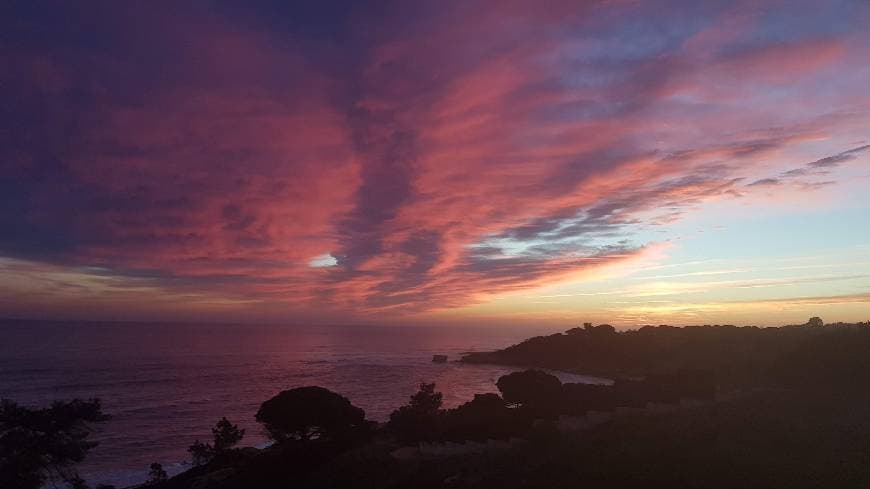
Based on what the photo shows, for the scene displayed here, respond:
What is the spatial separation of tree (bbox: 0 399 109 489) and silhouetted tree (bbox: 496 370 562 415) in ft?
90.1

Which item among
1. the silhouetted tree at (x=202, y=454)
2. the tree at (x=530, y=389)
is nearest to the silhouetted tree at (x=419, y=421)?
the tree at (x=530, y=389)

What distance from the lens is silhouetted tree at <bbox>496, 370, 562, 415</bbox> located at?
132ft

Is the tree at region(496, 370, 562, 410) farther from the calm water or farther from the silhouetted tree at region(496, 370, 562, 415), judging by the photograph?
the calm water

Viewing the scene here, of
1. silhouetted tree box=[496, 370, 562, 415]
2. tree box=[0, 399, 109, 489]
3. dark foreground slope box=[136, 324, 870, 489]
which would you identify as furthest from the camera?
silhouetted tree box=[496, 370, 562, 415]

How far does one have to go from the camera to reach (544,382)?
42.5 meters

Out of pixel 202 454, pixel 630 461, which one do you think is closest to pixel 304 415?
pixel 202 454

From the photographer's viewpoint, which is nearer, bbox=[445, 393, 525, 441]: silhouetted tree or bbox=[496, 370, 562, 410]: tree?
bbox=[445, 393, 525, 441]: silhouetted tree

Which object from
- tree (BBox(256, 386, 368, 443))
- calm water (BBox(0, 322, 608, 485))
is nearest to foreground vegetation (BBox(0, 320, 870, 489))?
tree (BBox(256, 386, 368, 443))

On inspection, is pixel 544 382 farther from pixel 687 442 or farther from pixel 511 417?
pixel 687 442

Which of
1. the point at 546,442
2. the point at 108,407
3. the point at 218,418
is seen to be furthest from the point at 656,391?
the point at 108,407

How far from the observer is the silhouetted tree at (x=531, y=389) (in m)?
40.1

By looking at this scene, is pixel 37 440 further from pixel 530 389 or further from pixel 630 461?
pixel 530 389

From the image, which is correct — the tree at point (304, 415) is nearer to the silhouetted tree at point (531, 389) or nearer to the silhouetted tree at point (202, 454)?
the silhouetted tree at point (202, 454)

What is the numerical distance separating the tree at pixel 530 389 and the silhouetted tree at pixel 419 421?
6.27 m
